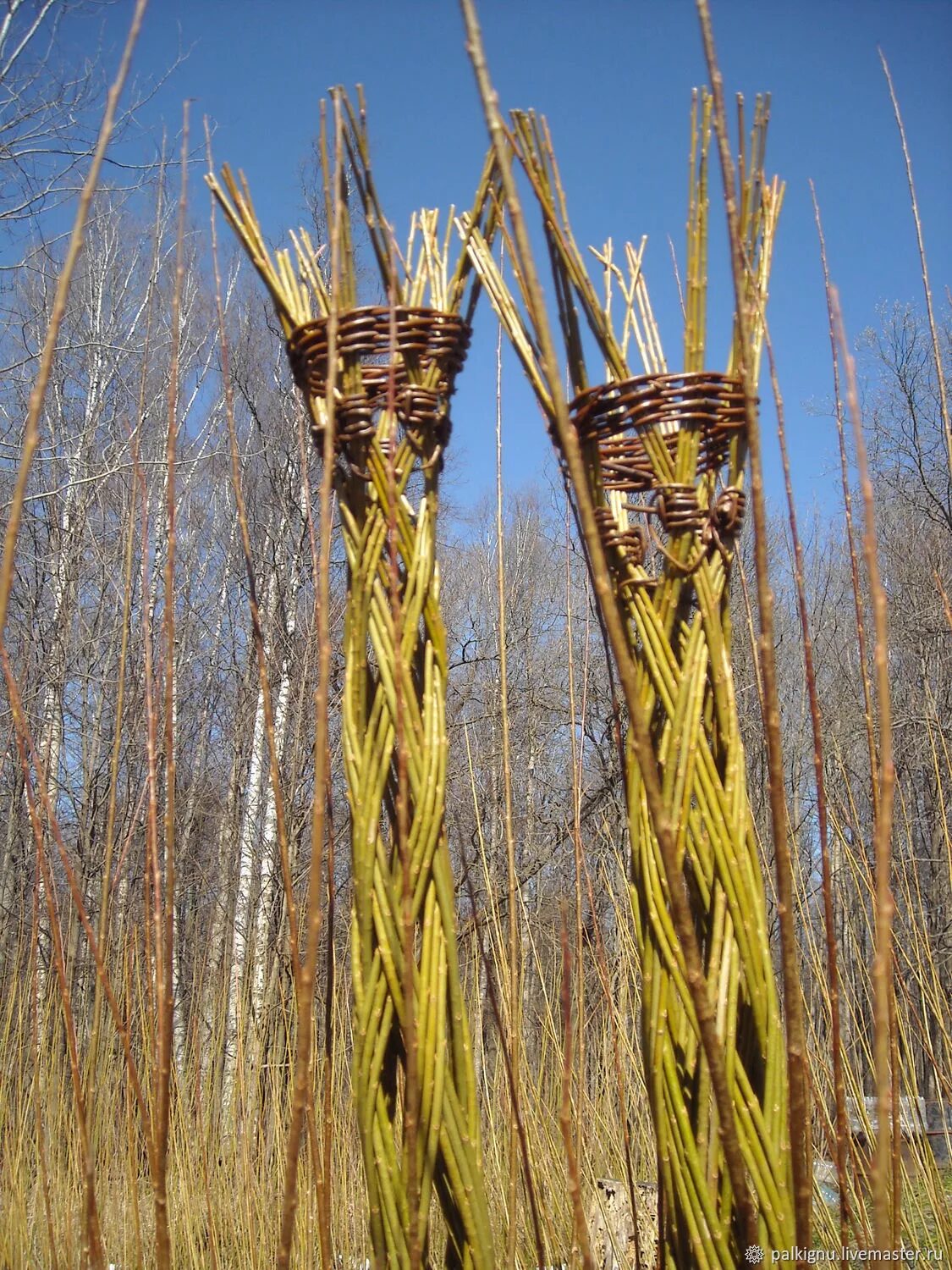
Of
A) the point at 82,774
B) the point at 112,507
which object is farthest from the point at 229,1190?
the point at 112,507

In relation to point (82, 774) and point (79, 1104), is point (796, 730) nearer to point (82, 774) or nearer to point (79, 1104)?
point (82, 774)

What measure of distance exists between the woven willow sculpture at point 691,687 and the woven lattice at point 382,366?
0.05 meters

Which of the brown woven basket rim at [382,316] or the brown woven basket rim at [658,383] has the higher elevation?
the brown woven basket rim at [382,316]

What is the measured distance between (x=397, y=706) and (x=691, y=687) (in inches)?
7.4

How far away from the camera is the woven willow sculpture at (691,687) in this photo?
575 millimetres

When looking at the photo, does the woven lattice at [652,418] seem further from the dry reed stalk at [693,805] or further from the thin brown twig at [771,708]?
the thin brown twig at [771,708]

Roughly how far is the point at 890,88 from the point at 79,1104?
93cm

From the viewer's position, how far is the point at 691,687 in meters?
0.63

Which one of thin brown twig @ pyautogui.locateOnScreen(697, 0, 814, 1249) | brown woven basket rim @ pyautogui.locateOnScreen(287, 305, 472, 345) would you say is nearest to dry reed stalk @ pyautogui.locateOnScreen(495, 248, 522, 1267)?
brown woven basket rim @ pyautogui.locateOnScreen(287, 305, 472, 345)

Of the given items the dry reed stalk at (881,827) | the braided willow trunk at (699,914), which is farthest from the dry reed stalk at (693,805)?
the dry reed stalk at (881,827)

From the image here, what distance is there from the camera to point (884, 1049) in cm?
37

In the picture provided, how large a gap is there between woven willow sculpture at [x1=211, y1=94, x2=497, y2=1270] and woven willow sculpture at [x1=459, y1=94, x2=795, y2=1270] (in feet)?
0.28

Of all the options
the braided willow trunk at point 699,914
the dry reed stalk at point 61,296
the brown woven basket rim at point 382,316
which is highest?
the brown woven basket rim at point 382,316

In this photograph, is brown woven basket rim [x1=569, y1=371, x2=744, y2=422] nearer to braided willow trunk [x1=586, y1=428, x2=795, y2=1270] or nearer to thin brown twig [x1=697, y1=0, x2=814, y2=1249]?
braided willow trunk [x1=586, y1=428, x2=795, y2=1270]
